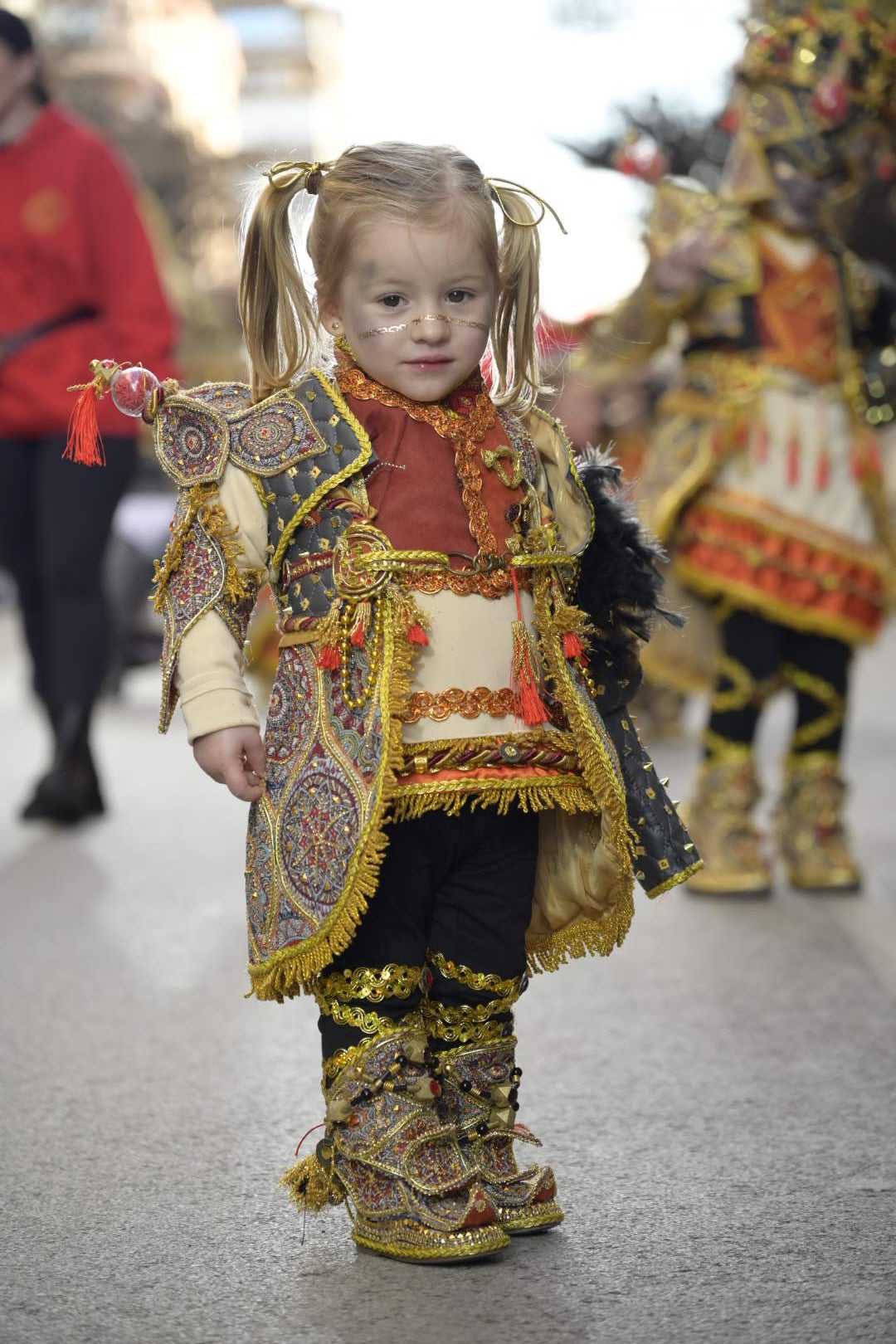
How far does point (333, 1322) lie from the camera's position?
7.47ft

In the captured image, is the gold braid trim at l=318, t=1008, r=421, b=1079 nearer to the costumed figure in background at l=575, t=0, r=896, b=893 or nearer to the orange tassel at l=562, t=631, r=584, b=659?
the orange tassel at l=562, t=631, r=584, b=659

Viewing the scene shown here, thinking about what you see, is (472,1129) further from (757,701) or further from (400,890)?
(757,701)

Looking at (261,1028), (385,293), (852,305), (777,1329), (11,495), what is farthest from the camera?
(11,495)

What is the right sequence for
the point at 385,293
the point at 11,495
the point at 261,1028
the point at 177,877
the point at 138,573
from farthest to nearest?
the point at 138,573 → the point at 11,495 → the point at 177,877 → the point at 261,1028 → the point at 385,293

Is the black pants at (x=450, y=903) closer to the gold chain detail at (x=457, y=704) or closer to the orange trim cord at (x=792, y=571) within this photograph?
the gold chain detail at (x=457, y=704)

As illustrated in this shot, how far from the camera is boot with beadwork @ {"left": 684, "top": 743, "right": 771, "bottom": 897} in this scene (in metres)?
4.80

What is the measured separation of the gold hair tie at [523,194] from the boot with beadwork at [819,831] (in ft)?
7.84

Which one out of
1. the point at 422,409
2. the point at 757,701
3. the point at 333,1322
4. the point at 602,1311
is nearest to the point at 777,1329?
the point at 602,1311

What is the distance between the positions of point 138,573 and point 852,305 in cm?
540

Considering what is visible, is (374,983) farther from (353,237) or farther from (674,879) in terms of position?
(353,237)

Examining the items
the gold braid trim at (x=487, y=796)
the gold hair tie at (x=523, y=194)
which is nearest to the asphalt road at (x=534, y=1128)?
the gold braid trim at (x=487, y=796)

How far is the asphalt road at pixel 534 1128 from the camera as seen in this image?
2307 millimetres

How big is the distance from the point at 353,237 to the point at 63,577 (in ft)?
10.6

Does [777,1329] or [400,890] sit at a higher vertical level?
[400,890]
